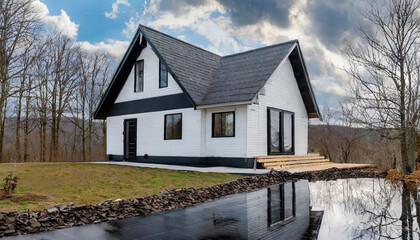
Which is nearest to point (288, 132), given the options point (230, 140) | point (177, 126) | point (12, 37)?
point (230, 140)

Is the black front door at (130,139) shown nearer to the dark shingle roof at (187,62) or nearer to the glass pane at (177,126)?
the glass pane at (177,126)

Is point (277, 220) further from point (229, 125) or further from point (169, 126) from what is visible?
point (169, 126)

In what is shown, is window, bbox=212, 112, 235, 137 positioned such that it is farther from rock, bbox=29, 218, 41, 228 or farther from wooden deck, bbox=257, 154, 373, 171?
rock, bbox=29, 218, 41, 228

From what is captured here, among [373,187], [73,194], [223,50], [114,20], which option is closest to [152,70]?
[114,20]

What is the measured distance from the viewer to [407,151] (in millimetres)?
10484

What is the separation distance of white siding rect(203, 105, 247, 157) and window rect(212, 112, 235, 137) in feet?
0.58

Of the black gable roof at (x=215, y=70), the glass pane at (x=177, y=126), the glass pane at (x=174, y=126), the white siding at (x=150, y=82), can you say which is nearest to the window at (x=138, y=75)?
the white siding at (x=150, y=82)

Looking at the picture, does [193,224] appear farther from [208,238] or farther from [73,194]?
[73,194]

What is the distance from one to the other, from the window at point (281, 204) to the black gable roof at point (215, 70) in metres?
5.01

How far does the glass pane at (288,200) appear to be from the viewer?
4.90m

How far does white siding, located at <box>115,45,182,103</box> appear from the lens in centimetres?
1458

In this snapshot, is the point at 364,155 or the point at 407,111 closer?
the point at 407,111

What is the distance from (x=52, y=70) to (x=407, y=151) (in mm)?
22060

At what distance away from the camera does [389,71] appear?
401 inches
